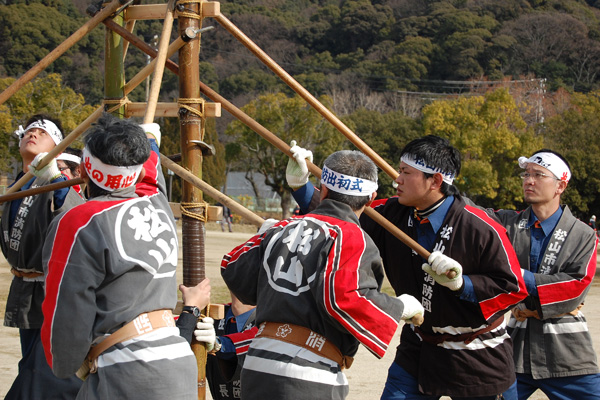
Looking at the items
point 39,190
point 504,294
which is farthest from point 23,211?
point 504,294

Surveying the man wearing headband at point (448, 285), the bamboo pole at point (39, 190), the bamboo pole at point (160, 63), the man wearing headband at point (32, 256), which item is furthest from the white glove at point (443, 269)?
the man wearing headband at point (32, 256)

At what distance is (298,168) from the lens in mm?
3834

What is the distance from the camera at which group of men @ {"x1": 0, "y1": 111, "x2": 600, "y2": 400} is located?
2.64 metres

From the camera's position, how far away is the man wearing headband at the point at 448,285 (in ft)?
12.1

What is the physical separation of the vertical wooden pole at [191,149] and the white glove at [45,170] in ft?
3.00

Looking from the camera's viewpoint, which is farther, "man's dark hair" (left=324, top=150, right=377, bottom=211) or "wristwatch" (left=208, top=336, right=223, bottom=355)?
"wristwatch" (left=208, top=336, right=223, bottom=355)

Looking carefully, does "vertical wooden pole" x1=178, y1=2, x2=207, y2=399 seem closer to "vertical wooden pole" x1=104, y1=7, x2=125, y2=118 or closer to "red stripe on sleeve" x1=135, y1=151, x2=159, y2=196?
"vertical wooden pole" x1=104, y1=7, x2=125, y2=118

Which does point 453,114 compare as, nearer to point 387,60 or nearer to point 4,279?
point 4,279

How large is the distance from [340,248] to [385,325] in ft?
1.27

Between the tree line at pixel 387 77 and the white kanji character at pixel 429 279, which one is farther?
the tree line at pixel 387 77

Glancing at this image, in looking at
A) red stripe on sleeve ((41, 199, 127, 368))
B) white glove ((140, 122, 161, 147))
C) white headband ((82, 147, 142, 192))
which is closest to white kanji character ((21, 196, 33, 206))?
white glove ((140, 122, 161, 147))

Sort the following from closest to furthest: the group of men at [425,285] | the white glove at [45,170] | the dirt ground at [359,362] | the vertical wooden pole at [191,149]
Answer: the group of men at [425,285] < the vertical wooden pole at [191,149] < the white glove at [45,170] < the dirt ground at [359,362]

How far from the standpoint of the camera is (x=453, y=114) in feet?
99.1

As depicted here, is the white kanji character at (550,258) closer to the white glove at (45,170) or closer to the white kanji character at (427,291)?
the white kanji character at (427,291)
